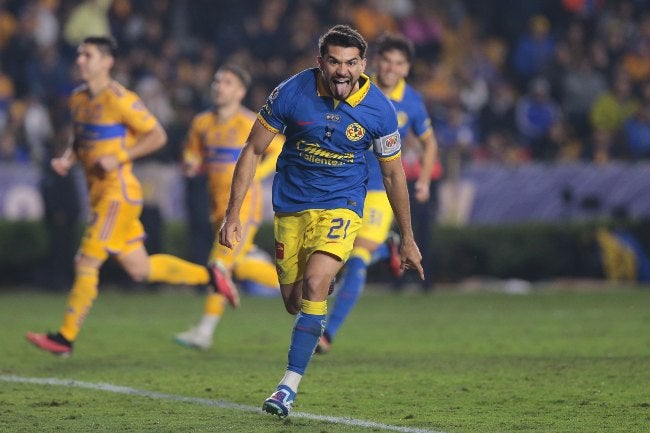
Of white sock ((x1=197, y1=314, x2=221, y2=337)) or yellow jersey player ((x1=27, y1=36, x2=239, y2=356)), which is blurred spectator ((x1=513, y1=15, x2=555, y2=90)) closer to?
white sock ((x1=197, y1=314, x2=221, y2=337))

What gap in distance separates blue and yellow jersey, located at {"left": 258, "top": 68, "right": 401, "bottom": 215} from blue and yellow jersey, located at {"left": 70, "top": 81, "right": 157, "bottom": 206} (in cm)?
322

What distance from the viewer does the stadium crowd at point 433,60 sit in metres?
20.5

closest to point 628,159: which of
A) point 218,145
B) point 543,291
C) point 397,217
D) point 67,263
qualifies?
point 543,291

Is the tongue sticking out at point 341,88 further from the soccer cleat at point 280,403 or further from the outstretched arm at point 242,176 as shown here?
the soccer cleat at point 280,403

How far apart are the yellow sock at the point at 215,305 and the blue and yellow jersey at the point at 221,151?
2.34ft

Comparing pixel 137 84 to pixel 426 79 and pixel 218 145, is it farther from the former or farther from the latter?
pixel 218 145

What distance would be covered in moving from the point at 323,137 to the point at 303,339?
1127mm

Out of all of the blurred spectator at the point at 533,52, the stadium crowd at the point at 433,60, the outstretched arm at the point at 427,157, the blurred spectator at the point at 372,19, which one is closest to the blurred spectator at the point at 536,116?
the stadium crowd at the point at 433,60

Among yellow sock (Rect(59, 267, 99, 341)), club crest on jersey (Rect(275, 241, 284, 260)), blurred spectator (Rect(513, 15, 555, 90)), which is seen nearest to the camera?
club crest on jersey (Rect(275, 241, 284, 260))

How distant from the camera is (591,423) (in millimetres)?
7496

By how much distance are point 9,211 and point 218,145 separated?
766 cm

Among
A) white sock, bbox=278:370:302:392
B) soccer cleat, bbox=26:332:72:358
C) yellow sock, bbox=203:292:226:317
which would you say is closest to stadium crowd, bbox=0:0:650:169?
yellow sock, bbox=203:292:226:317

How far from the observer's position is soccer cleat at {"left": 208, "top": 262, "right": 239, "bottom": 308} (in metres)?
11.6

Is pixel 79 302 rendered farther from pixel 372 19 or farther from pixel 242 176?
pixel 372 19
